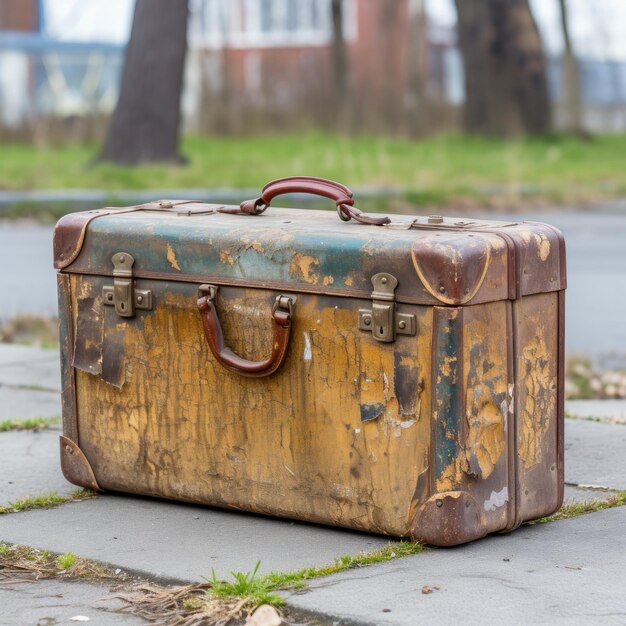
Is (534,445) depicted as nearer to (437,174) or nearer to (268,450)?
(268,450)

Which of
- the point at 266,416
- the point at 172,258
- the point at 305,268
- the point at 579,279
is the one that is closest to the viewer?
the point at 305,268

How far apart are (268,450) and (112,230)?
2.54 feet

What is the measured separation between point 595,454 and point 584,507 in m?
0.70

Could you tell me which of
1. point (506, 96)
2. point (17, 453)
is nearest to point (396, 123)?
point (506, 96)

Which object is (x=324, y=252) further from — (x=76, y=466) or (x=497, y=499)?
(x=76, y=466)

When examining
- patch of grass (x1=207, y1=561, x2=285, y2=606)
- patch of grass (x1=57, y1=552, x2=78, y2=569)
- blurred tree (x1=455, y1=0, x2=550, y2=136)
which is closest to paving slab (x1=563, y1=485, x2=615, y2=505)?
patch of grass (x1=207, y1=561, x2=285, y2=606)

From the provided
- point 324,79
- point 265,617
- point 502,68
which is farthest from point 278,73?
point 265,617

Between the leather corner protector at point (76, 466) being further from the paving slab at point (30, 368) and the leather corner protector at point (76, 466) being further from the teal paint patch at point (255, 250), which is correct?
the paving slab at point (30, 368)

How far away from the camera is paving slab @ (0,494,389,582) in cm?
307

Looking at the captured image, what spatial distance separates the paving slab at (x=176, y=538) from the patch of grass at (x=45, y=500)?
0.04 meters

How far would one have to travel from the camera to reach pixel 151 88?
15883 millimetres

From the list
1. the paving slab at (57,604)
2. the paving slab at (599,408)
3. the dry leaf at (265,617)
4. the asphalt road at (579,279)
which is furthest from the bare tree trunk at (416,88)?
the dry leaf at (265,617)

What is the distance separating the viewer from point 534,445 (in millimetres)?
3309

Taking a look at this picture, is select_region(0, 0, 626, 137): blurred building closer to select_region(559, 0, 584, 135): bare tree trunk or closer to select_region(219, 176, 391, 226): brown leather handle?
select_region(559, 0, 584, 135): bare tree trunk
